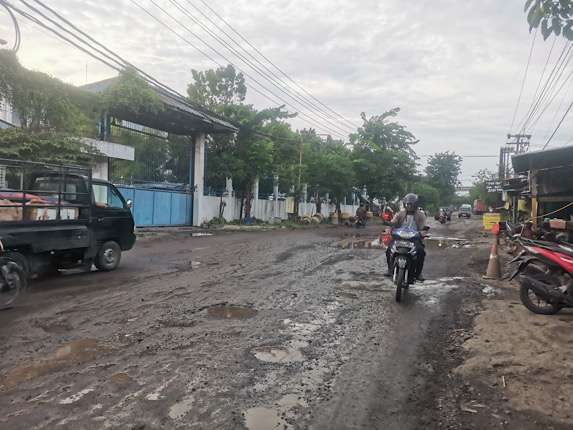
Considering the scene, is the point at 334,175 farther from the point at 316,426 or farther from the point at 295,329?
the point at 316,426

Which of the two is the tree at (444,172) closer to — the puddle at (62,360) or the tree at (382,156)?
the tree at (382,156)

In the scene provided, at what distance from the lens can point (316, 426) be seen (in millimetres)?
2584

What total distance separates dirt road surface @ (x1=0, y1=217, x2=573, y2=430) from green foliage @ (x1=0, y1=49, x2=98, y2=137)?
6.92m

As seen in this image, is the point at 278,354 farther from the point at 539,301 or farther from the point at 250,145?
the point at 250,145

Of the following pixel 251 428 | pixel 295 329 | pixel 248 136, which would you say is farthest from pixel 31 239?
pixel 248 136

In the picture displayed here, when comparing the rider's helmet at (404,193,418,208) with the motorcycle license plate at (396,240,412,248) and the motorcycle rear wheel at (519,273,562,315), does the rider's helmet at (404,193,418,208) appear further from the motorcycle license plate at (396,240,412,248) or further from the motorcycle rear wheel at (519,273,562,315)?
the motorcycle rear wheel at (519,273,562,315)

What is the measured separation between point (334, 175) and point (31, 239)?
25400 mm

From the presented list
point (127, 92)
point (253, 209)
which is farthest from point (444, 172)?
point (127, 92)

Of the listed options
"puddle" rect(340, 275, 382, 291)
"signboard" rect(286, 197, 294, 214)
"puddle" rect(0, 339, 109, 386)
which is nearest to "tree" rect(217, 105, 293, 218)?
"signboard" rect(286, 197, 294, 214)

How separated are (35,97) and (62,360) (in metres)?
10.7

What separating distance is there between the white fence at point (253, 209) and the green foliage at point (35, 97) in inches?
401

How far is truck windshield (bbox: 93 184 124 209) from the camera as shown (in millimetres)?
7939

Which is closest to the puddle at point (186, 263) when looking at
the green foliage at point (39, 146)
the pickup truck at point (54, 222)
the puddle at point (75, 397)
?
the pickup truck at point (54, 222)

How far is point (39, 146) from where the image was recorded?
1120 centimetres
